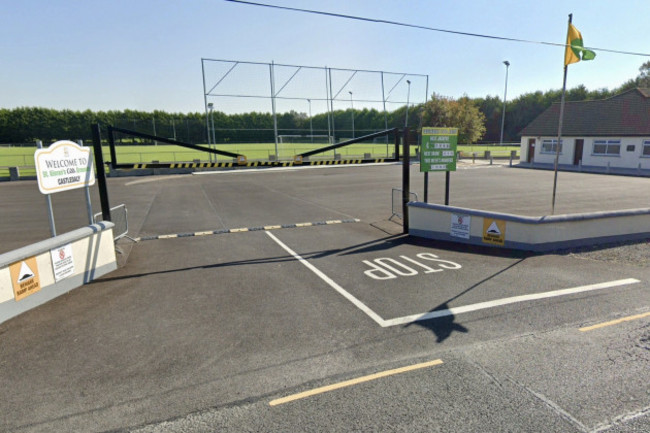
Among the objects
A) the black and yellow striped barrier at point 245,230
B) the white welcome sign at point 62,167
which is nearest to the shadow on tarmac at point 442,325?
the white welcome sign at point 62,167

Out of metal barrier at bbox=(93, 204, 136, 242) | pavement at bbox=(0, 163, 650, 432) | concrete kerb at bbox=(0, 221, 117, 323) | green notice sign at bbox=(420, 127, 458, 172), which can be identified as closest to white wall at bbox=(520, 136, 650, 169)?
green notice sign at bbox=(420, 127, 458, 172)

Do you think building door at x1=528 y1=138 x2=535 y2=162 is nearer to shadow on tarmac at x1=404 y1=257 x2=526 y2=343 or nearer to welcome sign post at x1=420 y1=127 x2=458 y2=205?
welcome sign post at x1=420 y1=127 x2=458 y2=205

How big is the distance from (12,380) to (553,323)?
7.36m

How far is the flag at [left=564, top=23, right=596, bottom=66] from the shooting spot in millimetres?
10992

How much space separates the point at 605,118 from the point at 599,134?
273 cm

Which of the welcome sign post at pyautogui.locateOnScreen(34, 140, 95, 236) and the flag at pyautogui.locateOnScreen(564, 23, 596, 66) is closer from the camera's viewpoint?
the welcome sign post at pyautogui.locateOnScreen(34, 140, 95, 236)

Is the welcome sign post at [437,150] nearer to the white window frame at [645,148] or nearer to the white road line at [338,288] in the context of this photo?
the white road line at [338,288]

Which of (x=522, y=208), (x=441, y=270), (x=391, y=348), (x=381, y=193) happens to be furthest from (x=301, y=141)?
(x=391, y=348)

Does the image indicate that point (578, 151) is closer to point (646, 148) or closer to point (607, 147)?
point (607, 147)

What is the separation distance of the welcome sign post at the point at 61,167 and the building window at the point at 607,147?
38.4m

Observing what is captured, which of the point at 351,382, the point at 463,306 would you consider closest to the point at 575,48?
the point at 463,306

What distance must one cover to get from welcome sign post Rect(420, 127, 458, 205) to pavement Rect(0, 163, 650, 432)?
98.8 inches

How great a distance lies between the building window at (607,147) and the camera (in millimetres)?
32406

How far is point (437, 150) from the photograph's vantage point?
38.8 feet
